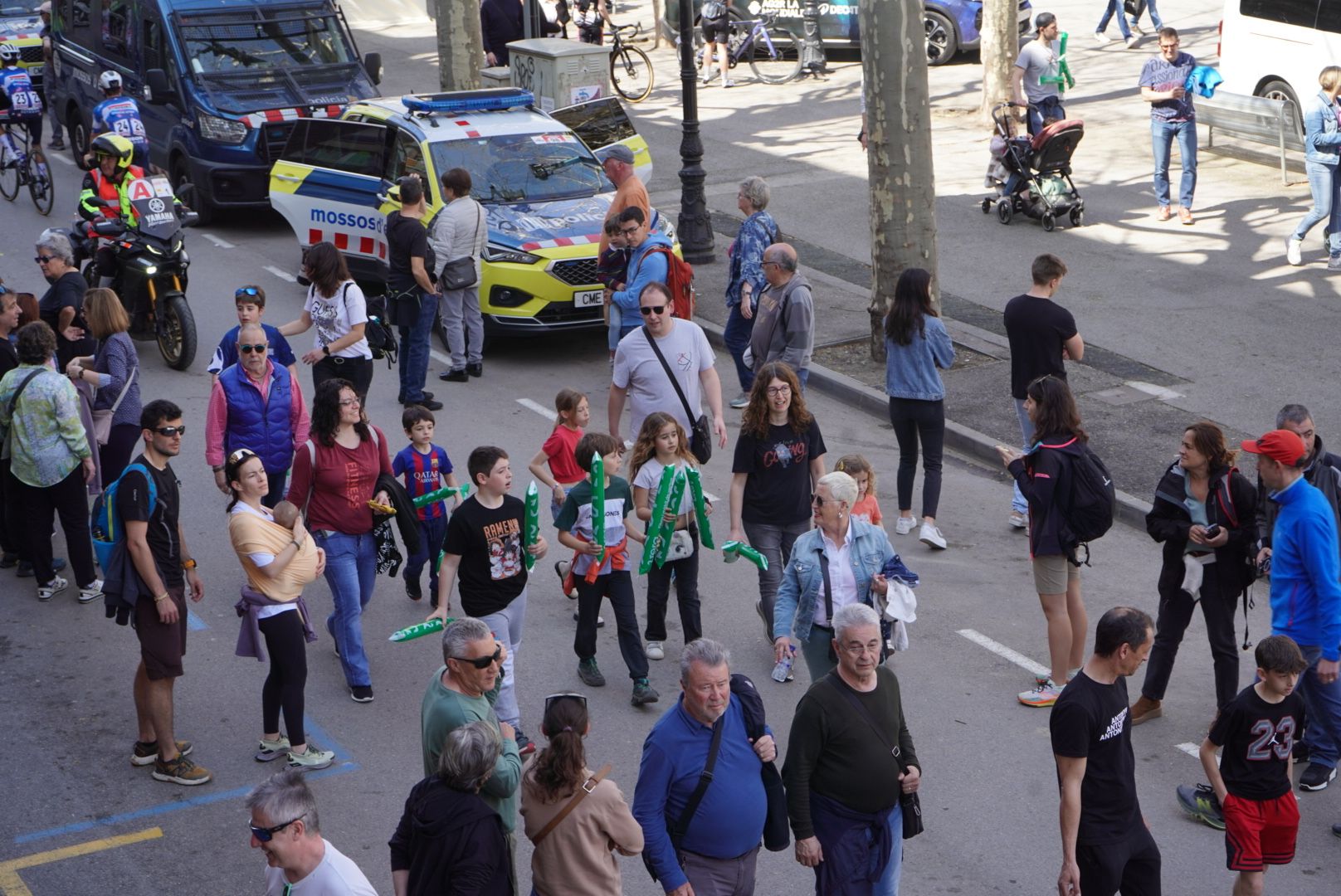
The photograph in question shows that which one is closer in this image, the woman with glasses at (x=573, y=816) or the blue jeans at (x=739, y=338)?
the woman with glasses at (x=573, y=816)

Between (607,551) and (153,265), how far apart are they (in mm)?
6817

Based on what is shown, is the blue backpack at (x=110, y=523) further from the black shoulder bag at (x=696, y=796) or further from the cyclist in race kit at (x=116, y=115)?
the cyclist in race kit at (x=116, y=115)

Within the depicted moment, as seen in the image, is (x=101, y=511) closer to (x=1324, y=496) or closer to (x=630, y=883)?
(x=630, y=883)

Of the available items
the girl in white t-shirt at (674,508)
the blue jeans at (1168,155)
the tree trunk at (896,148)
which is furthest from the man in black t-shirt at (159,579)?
the blue jeans at (1168,155)

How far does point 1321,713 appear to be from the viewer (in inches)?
274

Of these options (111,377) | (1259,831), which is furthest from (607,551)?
(111,377)

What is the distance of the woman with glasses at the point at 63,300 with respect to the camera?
9891 mm

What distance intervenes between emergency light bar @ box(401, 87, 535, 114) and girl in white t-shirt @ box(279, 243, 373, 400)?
173 inches

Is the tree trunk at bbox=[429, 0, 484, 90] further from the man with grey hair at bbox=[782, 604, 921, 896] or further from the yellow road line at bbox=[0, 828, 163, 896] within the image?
the man with grey hair at bbox=[782, 604, 921, 896]

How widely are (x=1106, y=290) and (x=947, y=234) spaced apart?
253 centimetres

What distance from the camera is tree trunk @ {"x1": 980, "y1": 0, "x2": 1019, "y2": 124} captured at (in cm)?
2067

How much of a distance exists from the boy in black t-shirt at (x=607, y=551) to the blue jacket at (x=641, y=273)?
2.95 m

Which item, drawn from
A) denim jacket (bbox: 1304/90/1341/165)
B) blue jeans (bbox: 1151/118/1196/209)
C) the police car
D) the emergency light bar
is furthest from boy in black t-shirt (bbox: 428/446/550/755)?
blue jeans (bbox: 1151/118/1196/209)

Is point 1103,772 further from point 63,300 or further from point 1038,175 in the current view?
point 1038,175
